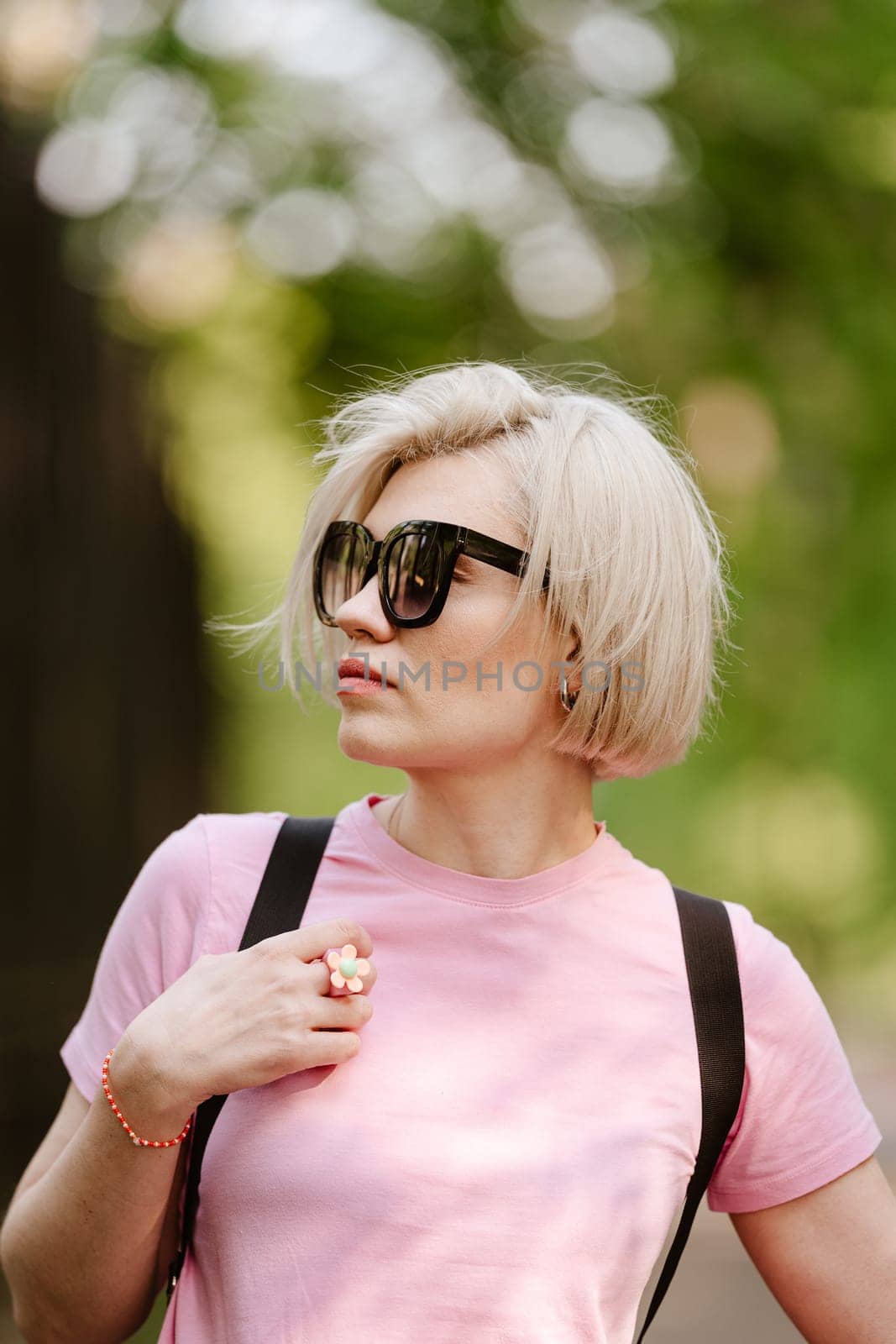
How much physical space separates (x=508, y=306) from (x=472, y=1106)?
4.88 m

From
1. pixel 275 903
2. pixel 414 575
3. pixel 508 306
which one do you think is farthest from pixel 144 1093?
pixel 508 306

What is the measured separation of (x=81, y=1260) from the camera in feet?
5.56

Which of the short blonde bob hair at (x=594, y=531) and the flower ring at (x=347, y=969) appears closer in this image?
the flower ring at (x=347, y=969)

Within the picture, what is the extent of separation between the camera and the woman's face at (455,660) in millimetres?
1793

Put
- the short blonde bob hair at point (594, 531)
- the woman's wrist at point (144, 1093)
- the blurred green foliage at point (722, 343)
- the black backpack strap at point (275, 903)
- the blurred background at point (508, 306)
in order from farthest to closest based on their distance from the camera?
the blurred green foliage at point (722, 343)
the blurred background at point (508, 306)
the short blonde bob hair at point (594, 531)
the black backpack strap at point (275, 903)
the woman's wrist at point (144, 1093)

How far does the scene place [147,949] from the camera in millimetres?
1833

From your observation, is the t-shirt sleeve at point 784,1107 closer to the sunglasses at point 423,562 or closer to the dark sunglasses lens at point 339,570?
the sunglasses at point 423,562

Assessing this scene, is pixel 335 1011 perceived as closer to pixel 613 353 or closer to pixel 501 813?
pixel 501 813

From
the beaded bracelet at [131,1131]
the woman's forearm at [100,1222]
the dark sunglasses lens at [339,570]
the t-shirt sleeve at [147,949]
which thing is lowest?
the woman's forearm at [100,1222]

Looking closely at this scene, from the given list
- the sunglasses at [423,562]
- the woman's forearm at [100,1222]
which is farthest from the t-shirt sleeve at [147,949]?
the sunglasses at [423,562]

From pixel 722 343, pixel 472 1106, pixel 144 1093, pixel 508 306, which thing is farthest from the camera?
pixel 508 306

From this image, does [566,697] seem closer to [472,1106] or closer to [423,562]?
[423,562]


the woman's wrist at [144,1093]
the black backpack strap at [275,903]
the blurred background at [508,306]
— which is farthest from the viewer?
the blurred background at [508,306]

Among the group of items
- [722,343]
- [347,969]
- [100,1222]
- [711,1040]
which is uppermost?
[722,343]
